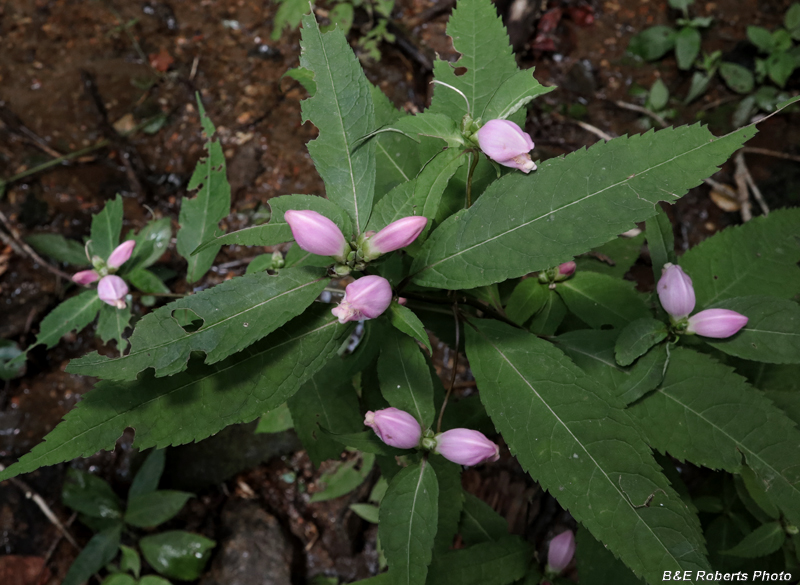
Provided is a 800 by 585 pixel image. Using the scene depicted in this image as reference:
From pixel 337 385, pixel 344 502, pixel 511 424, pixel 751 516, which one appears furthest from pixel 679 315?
pixel 344 502

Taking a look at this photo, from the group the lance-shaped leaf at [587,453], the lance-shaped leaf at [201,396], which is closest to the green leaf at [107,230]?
the lance-shaped leaf at [201,396]

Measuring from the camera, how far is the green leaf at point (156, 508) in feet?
9.32

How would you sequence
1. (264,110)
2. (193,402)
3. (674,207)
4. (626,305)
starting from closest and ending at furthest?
(193,402)
(626,305)
(674,207)
(264,110)

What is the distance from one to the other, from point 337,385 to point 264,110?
117 inches

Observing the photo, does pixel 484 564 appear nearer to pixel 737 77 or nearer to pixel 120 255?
pixel 120 255

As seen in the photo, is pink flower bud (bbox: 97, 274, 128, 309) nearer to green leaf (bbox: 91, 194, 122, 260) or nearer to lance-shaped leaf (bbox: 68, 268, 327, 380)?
green leaf (bbox: 91, 194, 122, 260)

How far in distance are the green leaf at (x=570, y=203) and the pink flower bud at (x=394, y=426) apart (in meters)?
0.32

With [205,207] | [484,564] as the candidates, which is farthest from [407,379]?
[205,207]

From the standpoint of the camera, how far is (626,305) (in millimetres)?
1520

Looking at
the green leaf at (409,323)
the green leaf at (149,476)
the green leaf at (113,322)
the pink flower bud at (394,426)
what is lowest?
the green leaf at (149,476)

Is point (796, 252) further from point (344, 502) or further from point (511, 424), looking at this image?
point (344, 502)

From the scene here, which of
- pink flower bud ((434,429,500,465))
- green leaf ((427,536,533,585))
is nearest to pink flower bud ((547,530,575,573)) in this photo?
green leaf ((427,536,533,585))

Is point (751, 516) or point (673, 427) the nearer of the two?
point (673, 427)

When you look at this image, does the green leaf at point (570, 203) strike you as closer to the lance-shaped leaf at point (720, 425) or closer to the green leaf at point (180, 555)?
the lance-shaped leaf at point (720, 425)
